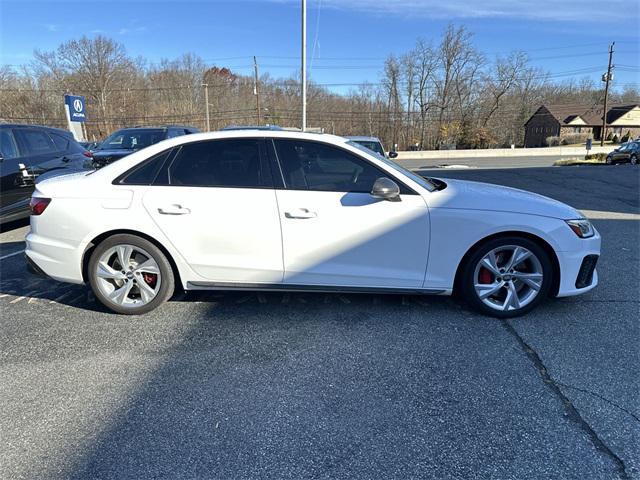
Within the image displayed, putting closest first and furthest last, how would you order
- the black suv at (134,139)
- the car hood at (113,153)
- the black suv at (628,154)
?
the car hood at (113,153), the black suv at (134,139), the black suv at (628,154)

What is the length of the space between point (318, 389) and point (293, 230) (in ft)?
4.40

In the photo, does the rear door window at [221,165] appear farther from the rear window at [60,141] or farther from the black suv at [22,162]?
the rear window at [60,141]

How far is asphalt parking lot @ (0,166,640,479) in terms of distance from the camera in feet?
6.69

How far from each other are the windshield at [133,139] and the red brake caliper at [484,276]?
8683mm

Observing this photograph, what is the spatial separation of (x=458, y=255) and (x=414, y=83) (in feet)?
218

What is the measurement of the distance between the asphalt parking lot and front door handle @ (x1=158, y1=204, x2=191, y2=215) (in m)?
0.95

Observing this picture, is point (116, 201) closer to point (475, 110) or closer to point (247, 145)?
point (247, 145)

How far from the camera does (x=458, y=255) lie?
135 inches

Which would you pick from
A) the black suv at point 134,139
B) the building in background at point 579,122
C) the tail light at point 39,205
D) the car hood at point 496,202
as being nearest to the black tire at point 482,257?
the car hood at point 496,202

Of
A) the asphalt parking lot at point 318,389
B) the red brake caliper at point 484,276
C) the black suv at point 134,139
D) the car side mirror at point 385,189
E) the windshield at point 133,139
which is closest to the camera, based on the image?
the asphalt parking lot at point 318,389

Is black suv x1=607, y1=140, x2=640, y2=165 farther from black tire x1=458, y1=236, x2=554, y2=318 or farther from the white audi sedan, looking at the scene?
black tire x1=458, y1=236, x2=554, y2=318

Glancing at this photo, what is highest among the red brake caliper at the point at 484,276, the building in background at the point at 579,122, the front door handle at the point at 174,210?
the building in background at the point at 579,122

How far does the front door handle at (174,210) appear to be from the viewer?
3434 mm

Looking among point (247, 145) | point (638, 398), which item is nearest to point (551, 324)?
point (638, 398)
